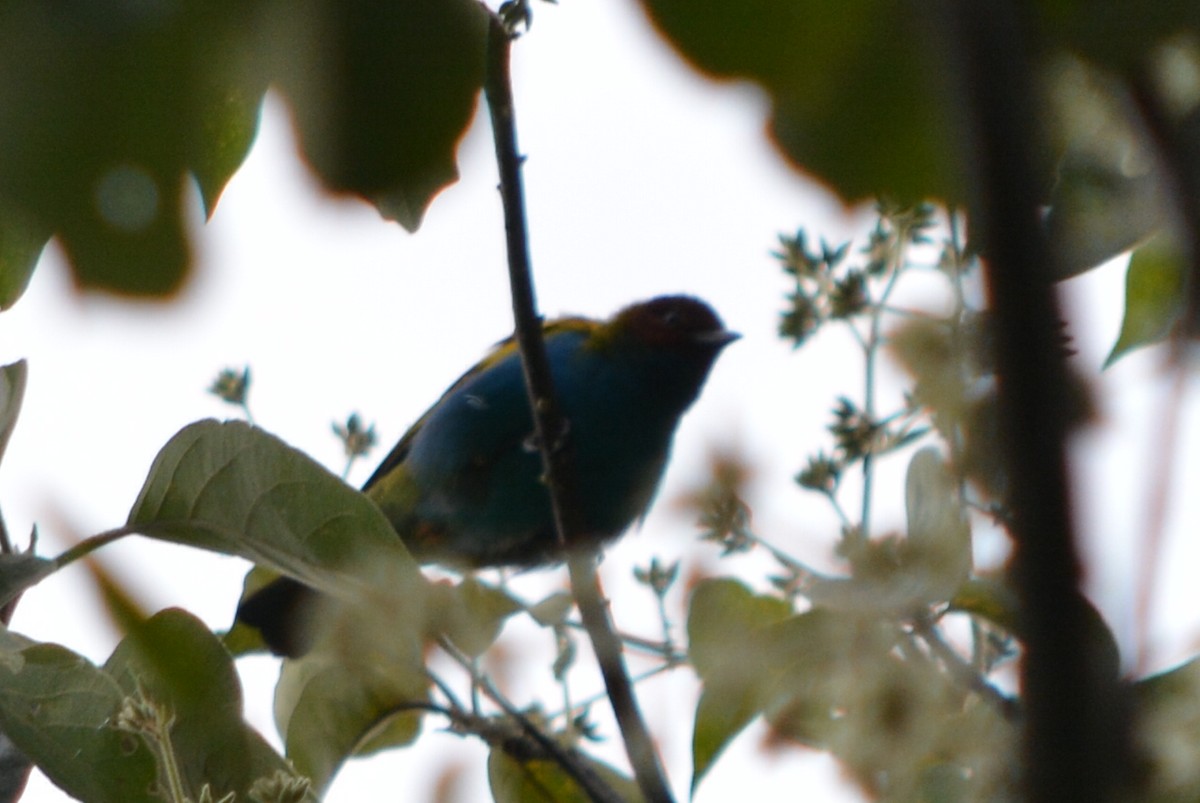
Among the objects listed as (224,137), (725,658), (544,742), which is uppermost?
(224,137)

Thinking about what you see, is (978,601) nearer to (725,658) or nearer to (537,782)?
(725,658)

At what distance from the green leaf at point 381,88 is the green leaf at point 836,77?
0.87ft

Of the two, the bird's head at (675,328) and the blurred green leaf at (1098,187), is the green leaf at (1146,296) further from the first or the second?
the bird's head at (675,328)

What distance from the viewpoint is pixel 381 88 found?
107cm

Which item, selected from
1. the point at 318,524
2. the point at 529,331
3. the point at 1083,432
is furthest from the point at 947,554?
the point at 529,331

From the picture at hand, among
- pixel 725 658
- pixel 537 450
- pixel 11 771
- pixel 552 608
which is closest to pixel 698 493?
pixel 725 658

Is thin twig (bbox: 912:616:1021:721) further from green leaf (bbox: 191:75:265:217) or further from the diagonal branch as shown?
the diagonal branch

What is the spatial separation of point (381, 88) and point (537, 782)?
1953mm

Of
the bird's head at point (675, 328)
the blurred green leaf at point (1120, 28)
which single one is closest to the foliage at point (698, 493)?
the blurred green leaf at point (1120, 28)

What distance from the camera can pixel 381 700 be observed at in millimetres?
2680

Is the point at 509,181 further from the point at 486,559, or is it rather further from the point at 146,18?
the point at 486,559

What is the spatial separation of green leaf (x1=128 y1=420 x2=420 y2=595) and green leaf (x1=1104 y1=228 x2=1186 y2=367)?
981 millimetres

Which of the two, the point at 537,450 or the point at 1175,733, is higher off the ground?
the point at 537,450

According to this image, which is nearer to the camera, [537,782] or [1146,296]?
[1146,296]
